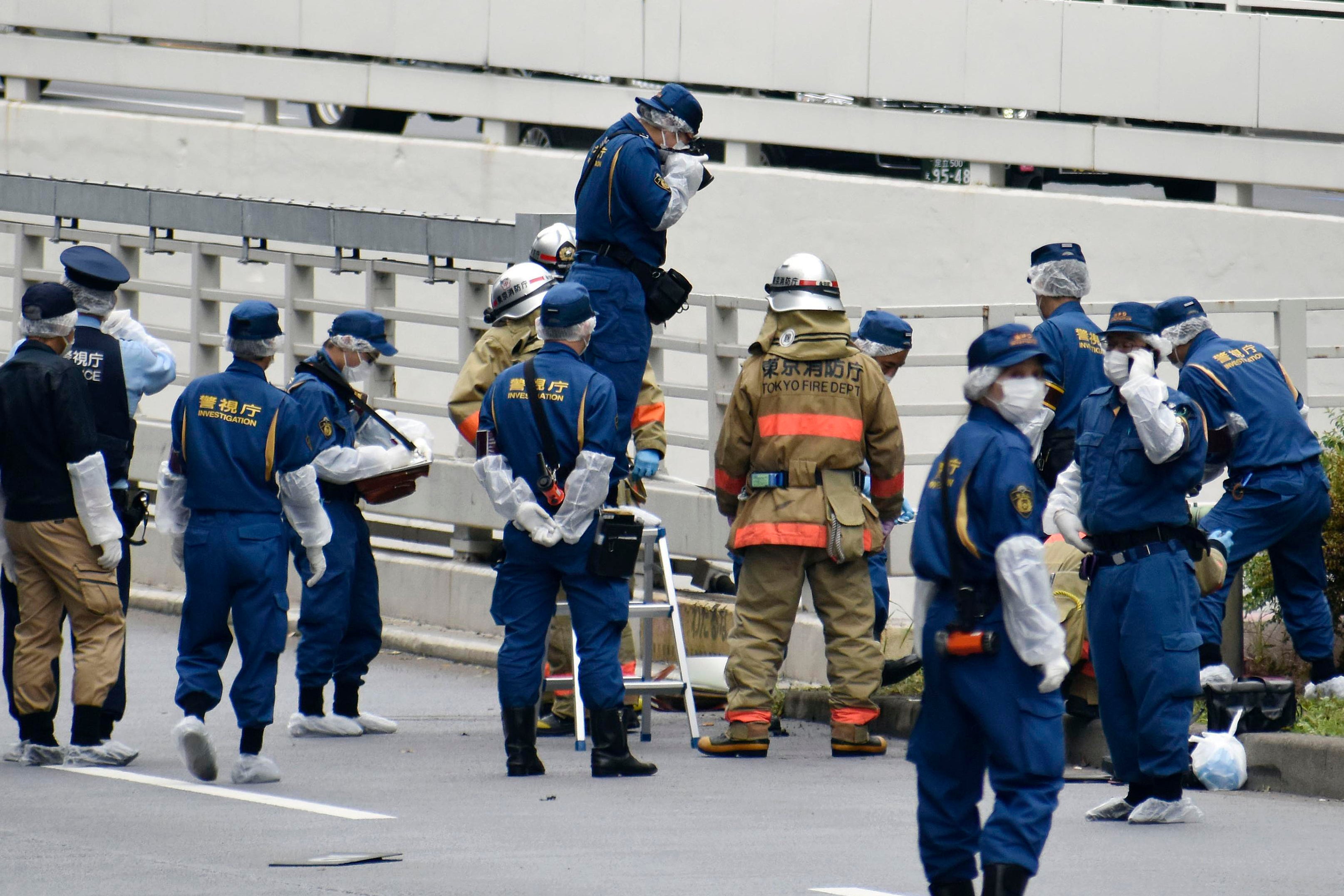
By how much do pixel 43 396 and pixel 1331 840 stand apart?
5.49 meters

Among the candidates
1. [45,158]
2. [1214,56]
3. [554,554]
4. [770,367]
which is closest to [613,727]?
[554,554]

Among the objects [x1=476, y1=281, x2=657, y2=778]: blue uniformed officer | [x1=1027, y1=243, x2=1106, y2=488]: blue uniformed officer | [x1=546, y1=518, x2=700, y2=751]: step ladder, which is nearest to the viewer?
[x1=476, y1=281, x2=657, y2=778]: blue uniformed officer

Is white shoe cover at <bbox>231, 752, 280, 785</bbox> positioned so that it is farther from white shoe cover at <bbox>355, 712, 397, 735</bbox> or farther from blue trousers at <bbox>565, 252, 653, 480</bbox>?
blue trousers at <bbox>565, 252, 653, 480</bbox>

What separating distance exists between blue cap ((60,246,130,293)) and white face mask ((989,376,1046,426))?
4796mm

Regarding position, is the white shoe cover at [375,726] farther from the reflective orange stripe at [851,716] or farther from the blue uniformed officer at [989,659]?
the blue uniformed officer at [989,659]

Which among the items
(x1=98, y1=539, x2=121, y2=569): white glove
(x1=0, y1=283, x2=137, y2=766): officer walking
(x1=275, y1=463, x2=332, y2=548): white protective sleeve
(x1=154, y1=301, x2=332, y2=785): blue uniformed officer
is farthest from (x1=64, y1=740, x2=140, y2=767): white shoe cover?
(x1=275, y1=463, x2=332, y2=548): white protective sleeve

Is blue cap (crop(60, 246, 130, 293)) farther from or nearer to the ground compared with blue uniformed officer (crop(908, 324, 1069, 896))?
farther from the ground

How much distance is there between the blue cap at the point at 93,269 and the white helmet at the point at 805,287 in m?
2.94

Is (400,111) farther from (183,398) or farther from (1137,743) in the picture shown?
(1137,743)

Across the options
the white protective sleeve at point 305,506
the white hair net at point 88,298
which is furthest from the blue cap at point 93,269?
the white protective sleeve at point 305,506

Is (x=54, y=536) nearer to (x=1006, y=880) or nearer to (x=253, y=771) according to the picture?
(x=253, y=771)

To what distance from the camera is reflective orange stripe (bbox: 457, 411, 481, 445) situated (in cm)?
1070

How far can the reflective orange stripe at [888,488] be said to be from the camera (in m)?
10.1

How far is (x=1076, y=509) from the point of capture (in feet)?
28.4
